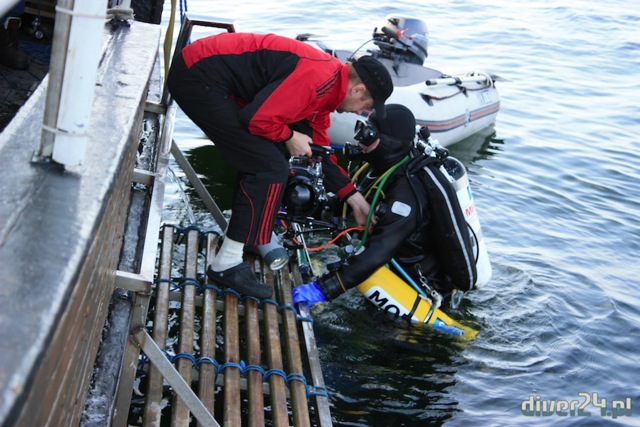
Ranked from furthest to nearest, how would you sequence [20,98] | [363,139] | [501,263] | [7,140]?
[501,263] → [20,98] → [363,139] → [7,140]

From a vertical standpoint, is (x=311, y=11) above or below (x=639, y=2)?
below

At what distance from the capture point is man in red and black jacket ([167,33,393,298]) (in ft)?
12.4

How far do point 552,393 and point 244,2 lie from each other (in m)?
12.3

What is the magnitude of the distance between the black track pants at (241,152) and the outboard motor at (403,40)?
221 inches

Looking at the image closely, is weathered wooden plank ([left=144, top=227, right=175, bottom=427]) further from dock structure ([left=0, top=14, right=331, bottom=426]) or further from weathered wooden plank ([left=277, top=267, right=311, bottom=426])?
weathered wooden plank ([left=277, top=267, right=311, bottom=426])

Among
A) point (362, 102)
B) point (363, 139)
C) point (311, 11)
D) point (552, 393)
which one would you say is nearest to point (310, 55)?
point (362, 102)

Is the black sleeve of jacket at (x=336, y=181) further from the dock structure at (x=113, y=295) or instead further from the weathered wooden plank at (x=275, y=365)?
the weathered wooden plank at (x=275, y=365)

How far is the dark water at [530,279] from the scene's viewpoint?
14.8ft

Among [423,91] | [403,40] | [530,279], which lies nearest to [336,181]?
[530,279]

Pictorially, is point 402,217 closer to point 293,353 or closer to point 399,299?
point 399,299

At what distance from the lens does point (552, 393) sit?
183 inches

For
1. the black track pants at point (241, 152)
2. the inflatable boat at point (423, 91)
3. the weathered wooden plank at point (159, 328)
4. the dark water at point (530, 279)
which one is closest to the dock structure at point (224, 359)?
the weathered wooden plank at point (159, 328)

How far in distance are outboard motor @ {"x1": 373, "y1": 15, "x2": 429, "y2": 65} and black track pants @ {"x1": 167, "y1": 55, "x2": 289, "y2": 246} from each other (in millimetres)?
5623

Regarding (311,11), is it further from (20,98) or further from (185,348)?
(185,348)
